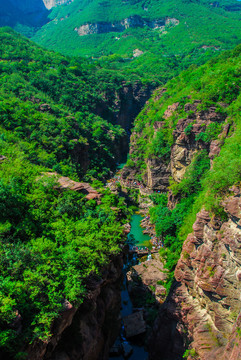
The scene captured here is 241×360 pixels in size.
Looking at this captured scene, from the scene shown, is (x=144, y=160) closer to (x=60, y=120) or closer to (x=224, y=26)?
(x=60, y=120)

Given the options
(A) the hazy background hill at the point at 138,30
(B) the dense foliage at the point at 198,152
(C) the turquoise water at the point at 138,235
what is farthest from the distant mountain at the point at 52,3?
(C) the turquoise water at the point at 138,235

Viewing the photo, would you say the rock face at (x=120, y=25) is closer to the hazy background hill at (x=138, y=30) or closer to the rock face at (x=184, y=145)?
the hazy background hill at (x=138, y=30)

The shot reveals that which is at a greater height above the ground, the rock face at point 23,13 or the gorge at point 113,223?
the rock face at point 23,13

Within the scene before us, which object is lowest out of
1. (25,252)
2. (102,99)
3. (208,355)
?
(208,355)

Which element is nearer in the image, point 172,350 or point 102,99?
point 172,350

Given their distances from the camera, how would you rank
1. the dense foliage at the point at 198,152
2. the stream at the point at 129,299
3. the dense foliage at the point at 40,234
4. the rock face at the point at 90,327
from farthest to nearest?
the dense foliage at the point at 198,152 → the stream at the point at 129,299 → the rock face at the point at 90,327 → the dense foliage at the point at 40,234

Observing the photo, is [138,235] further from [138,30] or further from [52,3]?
[52,3]

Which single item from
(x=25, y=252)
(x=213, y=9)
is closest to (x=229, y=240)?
(x=25, y=252)
